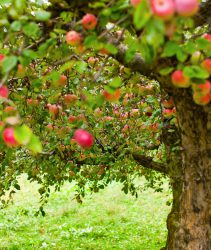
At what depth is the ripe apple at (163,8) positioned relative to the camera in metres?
1.42

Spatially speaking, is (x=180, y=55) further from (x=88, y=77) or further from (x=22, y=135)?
(x=88, y=77)

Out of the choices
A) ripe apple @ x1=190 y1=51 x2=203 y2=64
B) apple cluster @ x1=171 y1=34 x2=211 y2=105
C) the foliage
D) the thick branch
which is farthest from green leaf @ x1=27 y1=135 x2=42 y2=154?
the thick branch

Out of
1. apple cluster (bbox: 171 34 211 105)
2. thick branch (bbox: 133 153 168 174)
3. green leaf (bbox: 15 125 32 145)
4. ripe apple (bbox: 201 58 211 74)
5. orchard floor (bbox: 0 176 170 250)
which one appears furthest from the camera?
orchard floor (bbox: 0 176 170 250)

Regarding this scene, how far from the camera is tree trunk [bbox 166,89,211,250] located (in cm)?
317

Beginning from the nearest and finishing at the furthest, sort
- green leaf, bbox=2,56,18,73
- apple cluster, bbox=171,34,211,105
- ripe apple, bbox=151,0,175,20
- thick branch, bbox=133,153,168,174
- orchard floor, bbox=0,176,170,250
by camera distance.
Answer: ripe apple, bbox=151,0,175,20, green leaf, bbox=2,56,18,73, apple cluster, bbox=171,34,211,105, thick branch, bbox=133,153,168,174, orchard floor, bbox=0,176,170,250

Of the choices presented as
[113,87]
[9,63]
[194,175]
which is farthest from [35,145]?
[194,175]

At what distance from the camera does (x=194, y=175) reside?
358cm

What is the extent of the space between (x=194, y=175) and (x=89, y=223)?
27.1ft

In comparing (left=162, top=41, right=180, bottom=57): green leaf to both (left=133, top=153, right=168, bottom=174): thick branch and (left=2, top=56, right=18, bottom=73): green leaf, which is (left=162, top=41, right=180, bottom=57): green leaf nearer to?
(left=2, top=56, right=18, bottom=73): green leaf

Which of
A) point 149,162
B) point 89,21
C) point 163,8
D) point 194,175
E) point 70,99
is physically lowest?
point 163,8

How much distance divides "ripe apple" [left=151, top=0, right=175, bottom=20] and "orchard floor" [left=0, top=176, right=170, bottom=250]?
6072 mm

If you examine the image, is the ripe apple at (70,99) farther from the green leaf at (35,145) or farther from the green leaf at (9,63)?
the green leaf at (35,145)

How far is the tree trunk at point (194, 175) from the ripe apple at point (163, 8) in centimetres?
160

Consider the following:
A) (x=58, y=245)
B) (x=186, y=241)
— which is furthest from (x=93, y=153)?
(x=58, y=245)
